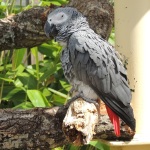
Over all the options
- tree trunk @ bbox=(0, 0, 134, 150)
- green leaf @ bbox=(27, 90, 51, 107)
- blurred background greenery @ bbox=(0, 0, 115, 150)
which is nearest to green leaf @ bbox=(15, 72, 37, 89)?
blurred background greenery @ bbox=(0, 0, 115, 150)

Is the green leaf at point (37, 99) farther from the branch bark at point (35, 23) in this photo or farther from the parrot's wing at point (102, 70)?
the parrot's wing at point (102, 70)

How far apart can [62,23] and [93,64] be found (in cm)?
12

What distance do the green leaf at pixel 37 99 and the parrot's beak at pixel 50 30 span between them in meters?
0.42

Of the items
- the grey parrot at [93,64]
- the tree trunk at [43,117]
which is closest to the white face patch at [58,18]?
the grey parrot at [93,64]

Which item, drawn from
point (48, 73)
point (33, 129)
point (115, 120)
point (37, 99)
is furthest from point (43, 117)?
point (48, 73)

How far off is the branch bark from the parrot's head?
22 cm

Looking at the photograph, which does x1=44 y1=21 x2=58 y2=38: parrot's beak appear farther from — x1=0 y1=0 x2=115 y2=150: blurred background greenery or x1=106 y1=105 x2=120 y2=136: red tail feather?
x1=0 y1=0 x2=115 y2=150: blurred background greenery

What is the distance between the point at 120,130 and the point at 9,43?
0.45 metres

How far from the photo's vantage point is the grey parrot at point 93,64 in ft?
3.64

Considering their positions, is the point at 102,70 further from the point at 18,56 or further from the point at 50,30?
the point at 18,56

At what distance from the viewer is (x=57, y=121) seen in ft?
3.95

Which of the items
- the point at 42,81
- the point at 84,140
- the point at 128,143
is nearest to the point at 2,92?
the point at 42,81

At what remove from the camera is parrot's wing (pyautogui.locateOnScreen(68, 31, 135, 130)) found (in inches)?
43.6

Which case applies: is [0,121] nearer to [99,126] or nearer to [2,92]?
[99,126]
